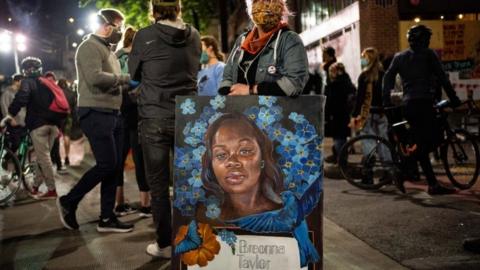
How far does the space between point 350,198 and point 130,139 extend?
279 cm

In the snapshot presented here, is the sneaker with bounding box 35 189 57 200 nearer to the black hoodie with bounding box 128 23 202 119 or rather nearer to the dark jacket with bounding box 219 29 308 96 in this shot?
the black hoodie with bounding box 128 23 202 119

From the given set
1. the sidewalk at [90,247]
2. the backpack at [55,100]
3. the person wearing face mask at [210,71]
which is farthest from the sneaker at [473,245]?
the backpack at [55,100]

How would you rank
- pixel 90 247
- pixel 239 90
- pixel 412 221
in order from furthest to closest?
pixel 412 221 < pixel 90 247 < pixel 239 90

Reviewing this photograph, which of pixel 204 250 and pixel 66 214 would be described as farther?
pixel 66 214

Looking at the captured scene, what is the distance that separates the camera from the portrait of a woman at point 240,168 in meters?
3.39

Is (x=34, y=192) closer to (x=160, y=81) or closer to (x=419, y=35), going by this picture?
(x=160, y=81)

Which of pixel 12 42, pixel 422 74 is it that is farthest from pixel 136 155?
pixel 12 42

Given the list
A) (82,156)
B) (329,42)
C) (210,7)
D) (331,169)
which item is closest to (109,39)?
(331,169)

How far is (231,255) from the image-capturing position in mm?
3451

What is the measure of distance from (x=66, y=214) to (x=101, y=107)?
1.17m

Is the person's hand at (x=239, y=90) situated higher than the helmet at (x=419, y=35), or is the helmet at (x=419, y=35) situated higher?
the helmet at (x=419, y=35)

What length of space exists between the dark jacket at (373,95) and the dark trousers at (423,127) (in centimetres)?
91

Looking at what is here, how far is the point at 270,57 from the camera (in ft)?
11.8

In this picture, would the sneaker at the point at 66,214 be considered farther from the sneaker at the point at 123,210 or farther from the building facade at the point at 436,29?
the building facade at the point at 436,29
